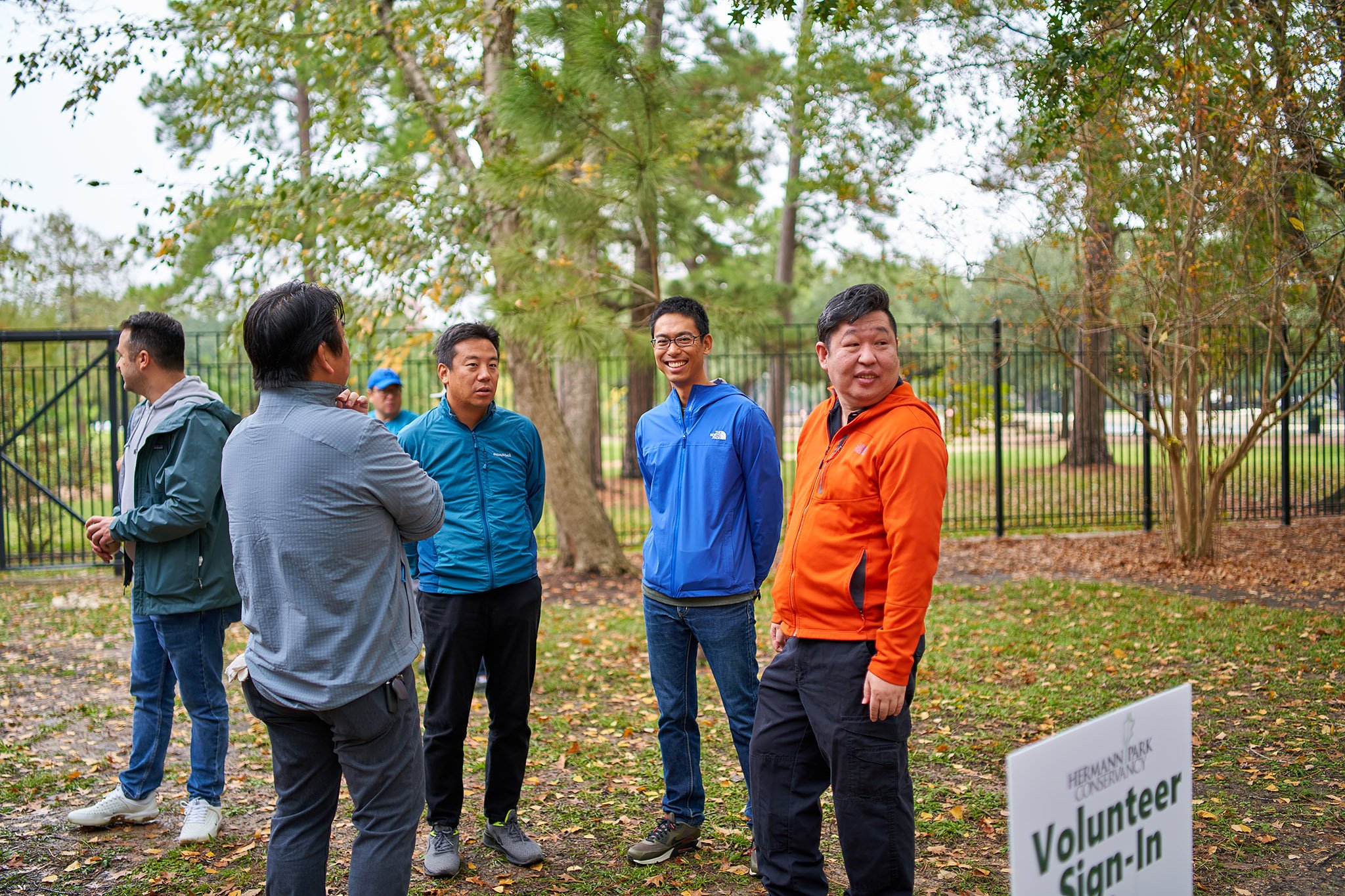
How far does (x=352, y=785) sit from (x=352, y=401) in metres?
1.01

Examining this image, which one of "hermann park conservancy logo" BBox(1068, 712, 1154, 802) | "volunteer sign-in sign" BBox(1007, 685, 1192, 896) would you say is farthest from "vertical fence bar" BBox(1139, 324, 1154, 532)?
"hermann park conservancy logo" BBox(1068, 712, 1154, 802)

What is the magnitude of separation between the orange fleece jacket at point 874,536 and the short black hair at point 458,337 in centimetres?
147

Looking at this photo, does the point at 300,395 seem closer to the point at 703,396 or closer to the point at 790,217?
the point at 703,396

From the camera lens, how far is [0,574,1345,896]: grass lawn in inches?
148

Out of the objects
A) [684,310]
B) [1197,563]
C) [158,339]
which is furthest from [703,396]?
[1197,563]

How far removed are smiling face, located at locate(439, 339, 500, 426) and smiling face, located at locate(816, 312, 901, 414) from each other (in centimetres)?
141

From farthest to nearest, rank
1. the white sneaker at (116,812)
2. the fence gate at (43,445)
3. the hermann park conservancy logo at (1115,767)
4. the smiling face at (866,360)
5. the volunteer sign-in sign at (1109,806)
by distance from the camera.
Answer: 1. the fence gate at (43,445)
2. the white sneaker at (116,812)
3. the smiling face at (866,360)
4. the hermann park conservancy logo at (1115,767)
5. the volunteer sign-in sign at (1109,806)

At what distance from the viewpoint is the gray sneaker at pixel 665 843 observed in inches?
150

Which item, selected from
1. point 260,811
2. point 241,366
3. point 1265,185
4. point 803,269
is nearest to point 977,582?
point 1265,185

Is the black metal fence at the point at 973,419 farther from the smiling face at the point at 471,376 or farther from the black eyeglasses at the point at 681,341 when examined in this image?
the black eyeglasses at the point at 681,341

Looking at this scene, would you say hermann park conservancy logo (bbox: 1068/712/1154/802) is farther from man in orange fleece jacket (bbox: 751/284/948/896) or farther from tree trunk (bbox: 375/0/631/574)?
tree trunk (bbox: 375/0/631/574)

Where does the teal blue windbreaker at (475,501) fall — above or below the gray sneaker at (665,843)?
above

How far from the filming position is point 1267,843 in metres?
3.82

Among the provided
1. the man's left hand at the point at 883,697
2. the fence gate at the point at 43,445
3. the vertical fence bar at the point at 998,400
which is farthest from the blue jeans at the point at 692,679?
the vertical fence bar at the point at 998,400
